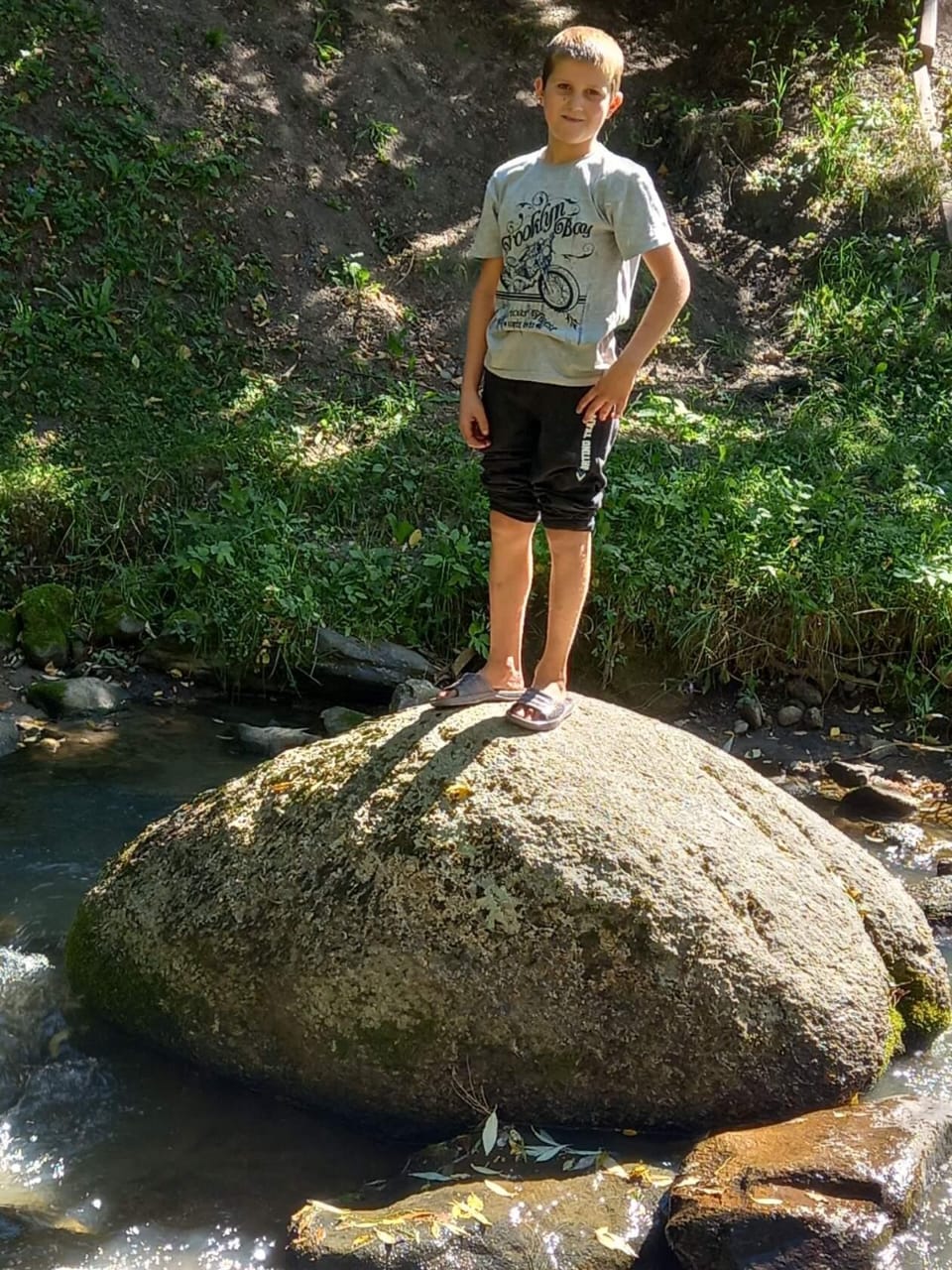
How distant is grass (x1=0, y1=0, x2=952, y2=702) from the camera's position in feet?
22.0

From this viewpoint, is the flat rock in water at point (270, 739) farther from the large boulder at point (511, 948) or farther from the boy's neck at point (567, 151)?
the boy's neck at point (567, 151)

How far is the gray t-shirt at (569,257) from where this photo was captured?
3.84 metres

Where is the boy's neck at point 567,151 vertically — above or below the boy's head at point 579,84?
below

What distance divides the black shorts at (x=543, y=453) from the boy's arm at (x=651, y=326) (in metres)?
0.10

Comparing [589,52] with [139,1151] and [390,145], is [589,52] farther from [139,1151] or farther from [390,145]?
[390,145]

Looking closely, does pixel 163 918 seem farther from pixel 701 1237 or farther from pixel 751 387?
pixel 751 387

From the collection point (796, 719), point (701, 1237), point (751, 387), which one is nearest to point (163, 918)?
point (701, 1237)

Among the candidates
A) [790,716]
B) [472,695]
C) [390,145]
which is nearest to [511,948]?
[472,695]

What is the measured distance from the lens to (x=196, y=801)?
422 centimetres

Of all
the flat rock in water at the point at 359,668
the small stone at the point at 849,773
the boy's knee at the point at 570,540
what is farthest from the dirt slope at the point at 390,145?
the boy's knee at the point at 570,540

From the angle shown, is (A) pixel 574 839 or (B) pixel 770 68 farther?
(B) pixel 770 68

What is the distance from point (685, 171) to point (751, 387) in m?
2.45

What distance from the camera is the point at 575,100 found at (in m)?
3.76

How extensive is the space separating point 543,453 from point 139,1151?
2246mm
